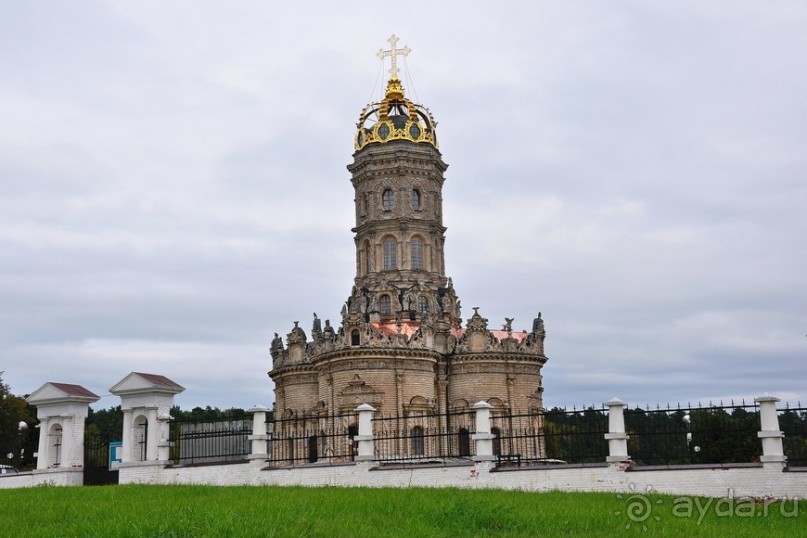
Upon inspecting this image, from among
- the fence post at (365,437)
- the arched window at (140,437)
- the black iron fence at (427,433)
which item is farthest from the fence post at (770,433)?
the black iron fence at (427,433)

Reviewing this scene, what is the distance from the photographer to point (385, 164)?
151 ft

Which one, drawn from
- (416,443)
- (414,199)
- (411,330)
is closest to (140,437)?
(416,443)

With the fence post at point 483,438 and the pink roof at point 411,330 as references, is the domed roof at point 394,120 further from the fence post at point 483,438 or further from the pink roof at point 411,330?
the fence post at point 483,438

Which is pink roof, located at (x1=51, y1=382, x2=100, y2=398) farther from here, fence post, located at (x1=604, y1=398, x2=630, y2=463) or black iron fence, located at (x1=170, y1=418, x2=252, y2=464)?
fence post, located at (x1=604, y1=398, x2=630, y2=463)

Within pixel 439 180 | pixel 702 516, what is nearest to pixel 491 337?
pixel 439 180

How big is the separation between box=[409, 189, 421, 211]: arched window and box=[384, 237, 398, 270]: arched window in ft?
6.41

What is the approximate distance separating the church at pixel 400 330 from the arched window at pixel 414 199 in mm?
51

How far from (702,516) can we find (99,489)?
1154cm

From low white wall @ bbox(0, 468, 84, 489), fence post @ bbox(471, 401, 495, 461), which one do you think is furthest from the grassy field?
low white wall @ bbox(0, 468, 84, 489)

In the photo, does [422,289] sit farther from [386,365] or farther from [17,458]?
[17,458]

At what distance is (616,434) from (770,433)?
2883 millimetres

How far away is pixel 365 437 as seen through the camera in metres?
20.6

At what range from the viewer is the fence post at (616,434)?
1792 centimetres

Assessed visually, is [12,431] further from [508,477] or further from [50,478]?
[508,477]
